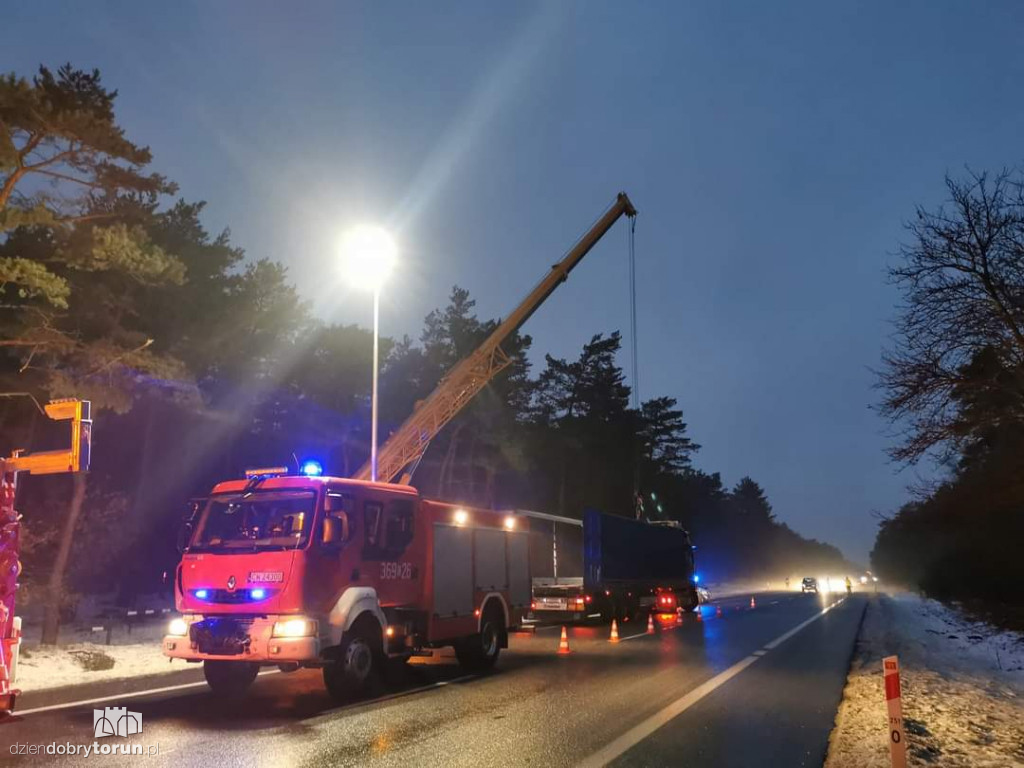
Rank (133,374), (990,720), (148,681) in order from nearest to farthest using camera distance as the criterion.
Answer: (990,720) → (148,681) → (133,374)

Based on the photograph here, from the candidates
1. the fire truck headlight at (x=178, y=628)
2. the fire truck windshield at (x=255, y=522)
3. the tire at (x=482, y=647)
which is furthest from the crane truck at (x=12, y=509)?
the tire at (x=482, y=647)

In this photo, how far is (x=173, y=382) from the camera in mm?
21016

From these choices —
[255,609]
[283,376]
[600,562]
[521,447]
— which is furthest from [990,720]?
[521,447]

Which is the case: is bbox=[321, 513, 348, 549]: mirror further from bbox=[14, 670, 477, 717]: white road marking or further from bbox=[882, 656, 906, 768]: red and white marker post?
bbox=[882, 656, 906, 768]: red and white marker post

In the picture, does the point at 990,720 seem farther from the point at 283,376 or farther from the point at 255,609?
the point at 283,376

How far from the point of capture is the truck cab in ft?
31.6

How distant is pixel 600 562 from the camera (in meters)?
26.7

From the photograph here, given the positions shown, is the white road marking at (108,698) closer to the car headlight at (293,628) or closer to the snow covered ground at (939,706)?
the car headlight at (293,628)

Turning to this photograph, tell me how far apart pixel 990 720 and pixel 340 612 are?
8.15 metres

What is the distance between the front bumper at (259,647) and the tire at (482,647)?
4.41 meters

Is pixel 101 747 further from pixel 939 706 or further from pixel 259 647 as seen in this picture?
pixel 939 706

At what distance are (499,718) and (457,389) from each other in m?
19.5

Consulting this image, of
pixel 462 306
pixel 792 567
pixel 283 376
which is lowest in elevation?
pixel 792 567

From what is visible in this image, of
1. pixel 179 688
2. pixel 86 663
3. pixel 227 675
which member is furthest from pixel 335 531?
pixel 86 663
